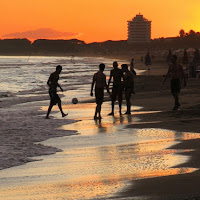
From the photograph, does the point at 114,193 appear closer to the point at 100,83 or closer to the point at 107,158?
the point at 107,158

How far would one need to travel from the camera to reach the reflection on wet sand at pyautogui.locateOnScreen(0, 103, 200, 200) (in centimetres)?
722

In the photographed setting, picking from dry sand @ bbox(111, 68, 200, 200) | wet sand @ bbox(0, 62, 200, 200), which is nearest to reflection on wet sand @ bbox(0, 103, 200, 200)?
wet sand @ bbox(0, 62, 200, 200)

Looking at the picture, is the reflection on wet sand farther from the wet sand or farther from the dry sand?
the dry sand

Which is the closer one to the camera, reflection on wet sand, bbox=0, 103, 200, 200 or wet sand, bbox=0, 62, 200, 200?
wet sand, bbox=0, 62, 200, 200

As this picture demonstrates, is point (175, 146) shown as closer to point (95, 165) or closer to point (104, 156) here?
point (104, 156)

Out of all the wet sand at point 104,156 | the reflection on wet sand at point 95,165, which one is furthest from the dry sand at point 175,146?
the reflection on wet sand at point 95,165

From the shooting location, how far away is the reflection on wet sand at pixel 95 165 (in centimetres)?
722

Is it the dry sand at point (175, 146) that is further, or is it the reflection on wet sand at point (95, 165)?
the reflection on wet sand at point (95, 165)

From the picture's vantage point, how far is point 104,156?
32.1 ft

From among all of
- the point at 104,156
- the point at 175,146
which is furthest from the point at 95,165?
the point at 175,146

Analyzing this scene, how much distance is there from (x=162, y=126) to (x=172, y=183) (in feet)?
21.6

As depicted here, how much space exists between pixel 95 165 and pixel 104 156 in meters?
0.86

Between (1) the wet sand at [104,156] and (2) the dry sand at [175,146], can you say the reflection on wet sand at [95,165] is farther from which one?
(2) the dry sand at [175,146]

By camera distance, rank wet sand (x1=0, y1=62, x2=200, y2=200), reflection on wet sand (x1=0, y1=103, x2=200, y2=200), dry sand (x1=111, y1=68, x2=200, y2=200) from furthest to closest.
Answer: reflection on wet sand (x1=0, y1=103, x2=200, y2=200), wet sand (x1=0, y1=62, x2=200, y2=200), dry sand (x1=111, y1=68, x2=200, y2=200)
